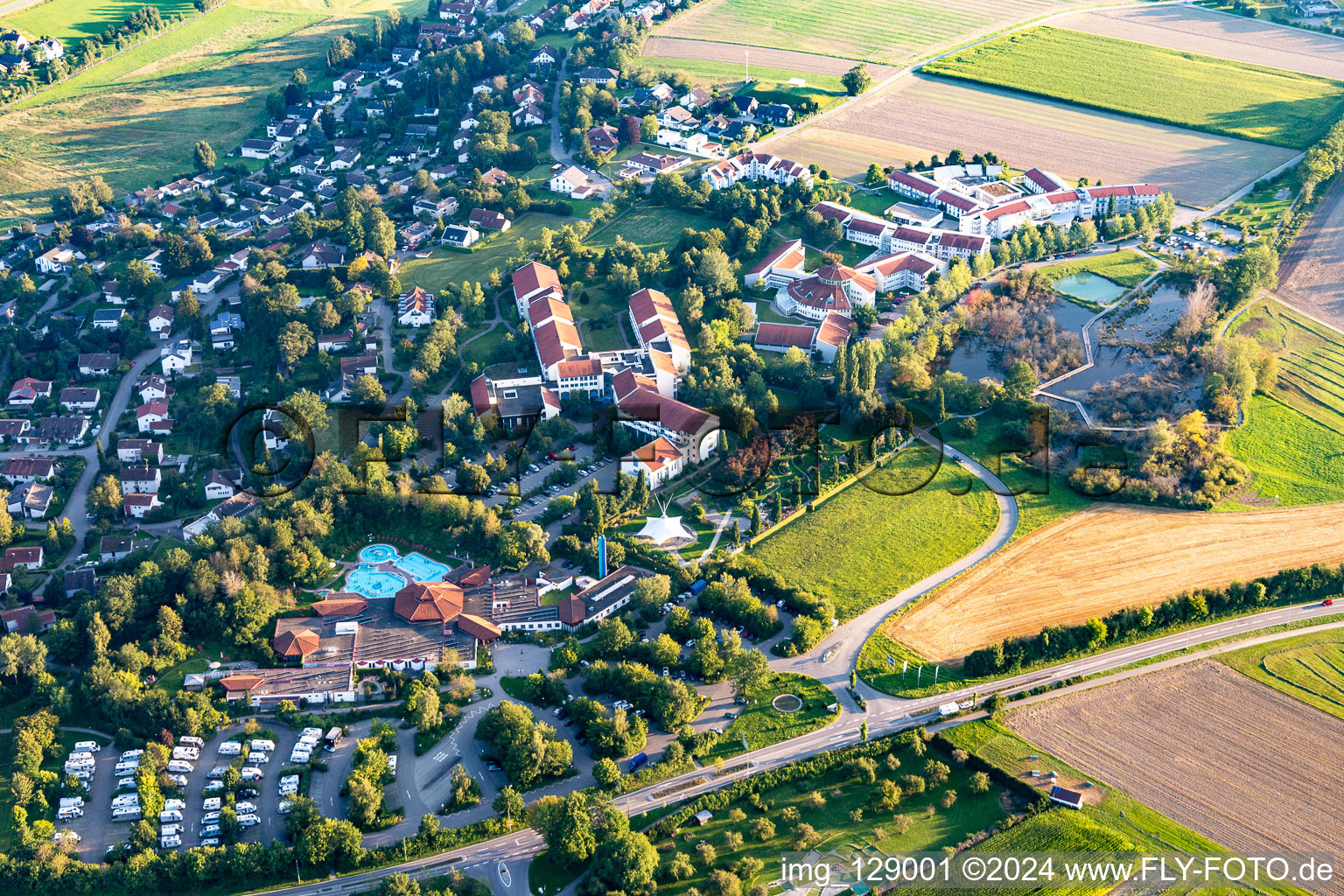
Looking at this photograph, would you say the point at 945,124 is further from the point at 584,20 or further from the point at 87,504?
the point at 87,504

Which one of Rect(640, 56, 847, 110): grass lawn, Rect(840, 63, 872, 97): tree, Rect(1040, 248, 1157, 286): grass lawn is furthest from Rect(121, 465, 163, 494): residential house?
Rect(840, 63, 872, 97): tree

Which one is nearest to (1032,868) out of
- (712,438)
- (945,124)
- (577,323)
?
(712,438)

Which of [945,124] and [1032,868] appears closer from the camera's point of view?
[1032,868]

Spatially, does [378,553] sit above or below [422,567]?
above

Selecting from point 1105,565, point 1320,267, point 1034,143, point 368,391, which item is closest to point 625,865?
point 1105,565

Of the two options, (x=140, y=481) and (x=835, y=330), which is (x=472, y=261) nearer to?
(x=835, y=330)

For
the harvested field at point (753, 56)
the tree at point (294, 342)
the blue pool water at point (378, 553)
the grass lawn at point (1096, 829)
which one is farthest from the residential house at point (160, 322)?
the grass lawn at point (1096, 829)

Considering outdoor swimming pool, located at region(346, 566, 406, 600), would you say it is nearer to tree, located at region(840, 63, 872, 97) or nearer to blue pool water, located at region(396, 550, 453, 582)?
blue pool water, located at region(396, 550, 453, 582)
